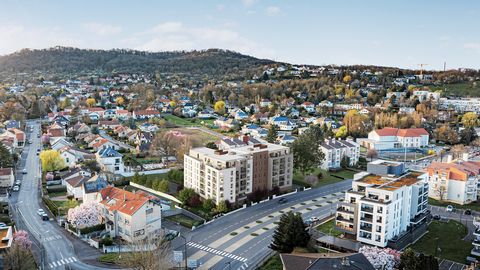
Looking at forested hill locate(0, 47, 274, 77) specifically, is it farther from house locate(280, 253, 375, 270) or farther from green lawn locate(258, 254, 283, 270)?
house locate(280, 253, 375, 270)

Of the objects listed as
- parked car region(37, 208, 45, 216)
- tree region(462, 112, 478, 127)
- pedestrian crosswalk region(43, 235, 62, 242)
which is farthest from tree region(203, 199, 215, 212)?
tree region(462, 112, 478, 127)

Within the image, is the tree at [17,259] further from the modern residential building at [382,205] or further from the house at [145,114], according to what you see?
the house at [145,114]

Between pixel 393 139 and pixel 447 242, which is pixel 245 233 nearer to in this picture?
pixel 447 242

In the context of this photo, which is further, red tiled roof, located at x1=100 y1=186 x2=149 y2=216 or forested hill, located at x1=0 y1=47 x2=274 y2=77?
forested hill, located at x1=0 y1=47 x2=274 y2=77

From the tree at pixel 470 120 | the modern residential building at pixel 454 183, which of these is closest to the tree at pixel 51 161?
the modern residential building at pixel 454 183

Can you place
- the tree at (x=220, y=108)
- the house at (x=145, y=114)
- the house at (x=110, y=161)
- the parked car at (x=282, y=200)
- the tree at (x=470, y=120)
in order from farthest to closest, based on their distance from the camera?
the tree at (x=220, y=108), the house at (x=145, y=114), the tree at (x=470, y=120), the house at (x=110, y=161), the parked car at (x=282, y=200)

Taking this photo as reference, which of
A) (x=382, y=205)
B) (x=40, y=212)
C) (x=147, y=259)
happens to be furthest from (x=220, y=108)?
(x=147, y=259)

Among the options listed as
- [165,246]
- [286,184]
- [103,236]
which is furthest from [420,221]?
[103,236]

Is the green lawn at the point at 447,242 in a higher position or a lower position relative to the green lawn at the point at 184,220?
lower
